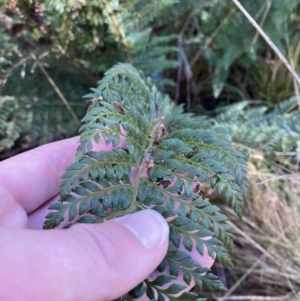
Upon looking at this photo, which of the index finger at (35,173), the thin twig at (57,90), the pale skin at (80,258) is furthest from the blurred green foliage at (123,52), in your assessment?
the pale skin at (80,258)

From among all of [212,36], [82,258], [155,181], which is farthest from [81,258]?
[212,36]

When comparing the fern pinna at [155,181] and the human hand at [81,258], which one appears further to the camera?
the fern pinna at [155,181]

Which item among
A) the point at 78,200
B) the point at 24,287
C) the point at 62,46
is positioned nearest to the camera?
the point at 24,287

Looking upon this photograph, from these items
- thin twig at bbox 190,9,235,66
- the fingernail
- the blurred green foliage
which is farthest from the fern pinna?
thin twig at bbox 190,9,235,66

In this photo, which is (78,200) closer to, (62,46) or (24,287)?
(24,287)

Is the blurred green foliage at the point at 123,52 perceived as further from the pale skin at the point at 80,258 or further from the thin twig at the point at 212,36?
the pale skin at the point at 80,258

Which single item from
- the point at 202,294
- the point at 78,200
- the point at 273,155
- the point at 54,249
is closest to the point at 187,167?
the point at 78,200

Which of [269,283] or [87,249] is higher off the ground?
[87,249]
